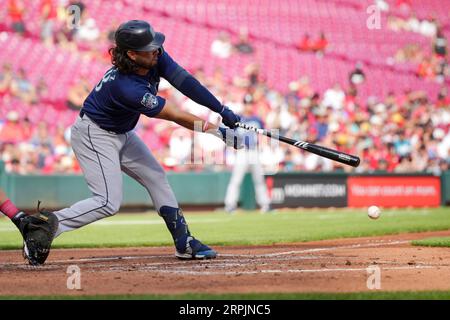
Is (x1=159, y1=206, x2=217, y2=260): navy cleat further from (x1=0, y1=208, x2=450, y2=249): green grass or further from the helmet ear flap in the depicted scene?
(x1=0, y1=208, x2=450, y2=249): green grass

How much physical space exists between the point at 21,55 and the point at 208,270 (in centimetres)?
1470

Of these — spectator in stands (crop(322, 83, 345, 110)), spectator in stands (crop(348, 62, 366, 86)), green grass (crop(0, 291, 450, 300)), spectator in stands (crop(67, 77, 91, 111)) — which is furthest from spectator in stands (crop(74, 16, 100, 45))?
green grass (crop(0, 291, 450, 300))

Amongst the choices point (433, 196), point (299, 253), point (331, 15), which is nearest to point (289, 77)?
point (331, 15)

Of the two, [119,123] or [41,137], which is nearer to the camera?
[119,123]

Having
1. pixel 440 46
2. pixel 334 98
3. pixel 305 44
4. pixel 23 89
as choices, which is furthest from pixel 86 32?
pixel 440 46

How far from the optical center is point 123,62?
6676 mm

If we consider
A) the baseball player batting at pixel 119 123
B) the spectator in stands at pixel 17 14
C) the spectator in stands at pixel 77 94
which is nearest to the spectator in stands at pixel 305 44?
the spectator in stands at pixel 77 94

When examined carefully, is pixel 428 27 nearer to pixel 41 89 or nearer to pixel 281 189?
pixel 281 189

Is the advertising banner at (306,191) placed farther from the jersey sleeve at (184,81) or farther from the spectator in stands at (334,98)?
the jersey sleeve at (184,81)

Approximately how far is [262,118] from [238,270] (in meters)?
12.7

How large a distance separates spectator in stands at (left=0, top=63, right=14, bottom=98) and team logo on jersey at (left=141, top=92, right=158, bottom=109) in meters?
12.5

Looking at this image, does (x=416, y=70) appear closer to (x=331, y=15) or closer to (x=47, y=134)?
(x=331, y=15)

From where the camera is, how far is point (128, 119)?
23.0ft

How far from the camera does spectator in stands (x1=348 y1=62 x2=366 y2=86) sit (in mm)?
23406
